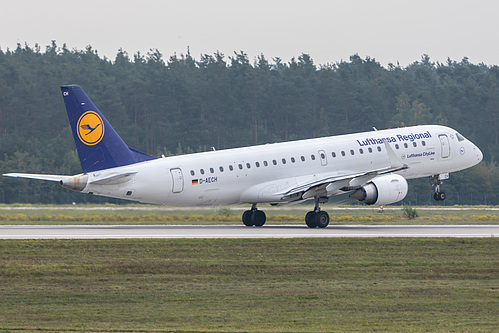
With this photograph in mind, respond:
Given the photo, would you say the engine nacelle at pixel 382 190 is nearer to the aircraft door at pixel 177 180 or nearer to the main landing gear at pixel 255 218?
the main landing gear at pixel 255 218

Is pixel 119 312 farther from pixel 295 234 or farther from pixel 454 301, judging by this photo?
pixel 295 234

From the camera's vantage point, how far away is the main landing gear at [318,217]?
42469mm

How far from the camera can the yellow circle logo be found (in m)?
39.2

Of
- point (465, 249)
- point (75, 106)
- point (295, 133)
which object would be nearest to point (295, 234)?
point (465, 249)

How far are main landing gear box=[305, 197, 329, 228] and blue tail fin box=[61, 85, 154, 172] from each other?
966 cm

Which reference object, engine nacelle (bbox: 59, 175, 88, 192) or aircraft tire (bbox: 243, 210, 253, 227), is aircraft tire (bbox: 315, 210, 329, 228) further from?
engine nacelle (bbox: 59, 175, 88, 192)

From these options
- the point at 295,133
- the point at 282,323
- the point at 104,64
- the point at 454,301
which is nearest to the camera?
the point at 282,323

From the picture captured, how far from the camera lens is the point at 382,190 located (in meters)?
41.3

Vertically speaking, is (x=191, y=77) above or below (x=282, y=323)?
above

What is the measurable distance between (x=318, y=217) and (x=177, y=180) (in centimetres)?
705

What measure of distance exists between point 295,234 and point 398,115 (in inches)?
3478

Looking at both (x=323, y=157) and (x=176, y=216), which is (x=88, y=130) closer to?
(x=176, y=216)

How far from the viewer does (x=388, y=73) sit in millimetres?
167750

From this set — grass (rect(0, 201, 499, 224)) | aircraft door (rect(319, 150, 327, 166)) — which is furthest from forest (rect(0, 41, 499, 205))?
aircraft door (rect(319, 150, 327, 166))
